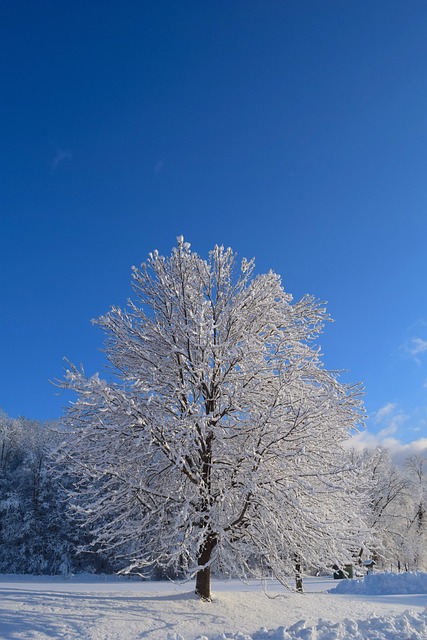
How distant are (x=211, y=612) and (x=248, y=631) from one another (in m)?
1.09

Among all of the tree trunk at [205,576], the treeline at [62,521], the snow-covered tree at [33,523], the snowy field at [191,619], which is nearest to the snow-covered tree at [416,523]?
the treeline at [62,521]

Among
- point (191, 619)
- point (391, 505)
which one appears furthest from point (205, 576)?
point (391, 505)

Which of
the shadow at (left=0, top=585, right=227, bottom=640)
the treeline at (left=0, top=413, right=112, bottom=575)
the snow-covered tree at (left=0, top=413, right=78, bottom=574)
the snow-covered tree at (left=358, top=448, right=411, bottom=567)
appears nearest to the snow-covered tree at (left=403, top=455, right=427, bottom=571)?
the snow-covered tree at (left=358, top=448, right=411, bottom=567)

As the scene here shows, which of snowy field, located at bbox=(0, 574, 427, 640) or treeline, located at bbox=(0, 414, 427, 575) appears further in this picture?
treeline, located at bbox=(0, 414, 427, 575)

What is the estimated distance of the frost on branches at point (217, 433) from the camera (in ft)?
27.7

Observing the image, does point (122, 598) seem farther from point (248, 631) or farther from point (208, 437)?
point (208, 437)

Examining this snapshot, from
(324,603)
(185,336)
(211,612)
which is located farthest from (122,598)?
(185,336)

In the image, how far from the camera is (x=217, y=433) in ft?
29.3

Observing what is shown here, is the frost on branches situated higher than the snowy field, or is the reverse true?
the frost on branches

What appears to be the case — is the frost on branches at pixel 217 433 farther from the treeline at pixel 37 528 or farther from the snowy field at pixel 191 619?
the treeline at pixel 37 528

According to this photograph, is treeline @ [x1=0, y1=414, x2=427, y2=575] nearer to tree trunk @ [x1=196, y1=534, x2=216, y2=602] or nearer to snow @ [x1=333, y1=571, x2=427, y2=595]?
snow @ [x1=333, y1=571, x2=427, y2=595]

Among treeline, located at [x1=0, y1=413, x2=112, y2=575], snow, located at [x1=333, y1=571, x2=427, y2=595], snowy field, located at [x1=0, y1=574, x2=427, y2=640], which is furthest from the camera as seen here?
treeline, located at [x1=0, y1=413, x2=112, y2=575]

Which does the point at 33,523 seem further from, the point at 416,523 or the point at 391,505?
the point at 416,523

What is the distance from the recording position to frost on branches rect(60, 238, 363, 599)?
8438 millimetres
